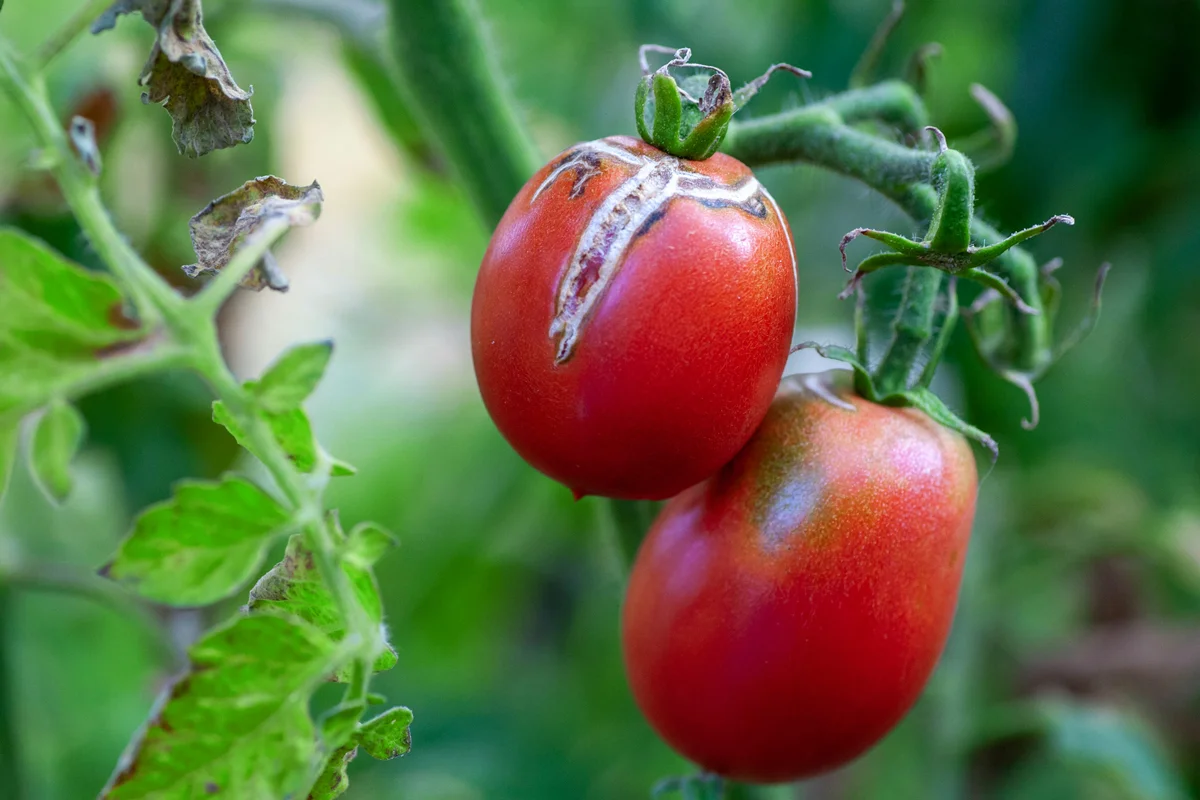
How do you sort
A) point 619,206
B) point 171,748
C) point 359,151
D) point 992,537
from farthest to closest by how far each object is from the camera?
point 359,151, point 992,537, point 619,206, point 171,748

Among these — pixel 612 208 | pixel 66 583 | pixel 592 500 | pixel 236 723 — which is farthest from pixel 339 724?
pixel 592 500

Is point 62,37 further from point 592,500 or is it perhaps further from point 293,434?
point 592,500

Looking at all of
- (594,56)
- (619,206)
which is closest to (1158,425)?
(594,56)

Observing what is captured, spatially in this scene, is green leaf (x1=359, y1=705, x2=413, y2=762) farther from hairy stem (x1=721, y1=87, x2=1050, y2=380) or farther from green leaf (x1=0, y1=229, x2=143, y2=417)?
hairy stem (x1=721, y1=87, x2=1050, y2=380)

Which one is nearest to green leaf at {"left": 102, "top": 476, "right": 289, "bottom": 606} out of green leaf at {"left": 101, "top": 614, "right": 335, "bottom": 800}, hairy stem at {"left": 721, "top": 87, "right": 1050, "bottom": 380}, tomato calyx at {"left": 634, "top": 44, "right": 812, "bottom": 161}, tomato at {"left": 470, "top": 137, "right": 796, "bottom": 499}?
green leaf at {"left": 101, "top": 614, "right": 335, "bottom": 800}

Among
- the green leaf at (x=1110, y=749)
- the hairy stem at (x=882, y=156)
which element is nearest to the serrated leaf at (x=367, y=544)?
the hairy stem at (x=882, y=156)

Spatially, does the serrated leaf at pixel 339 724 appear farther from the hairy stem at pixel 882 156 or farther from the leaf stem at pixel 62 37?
the hairy stem at pixel 882 156

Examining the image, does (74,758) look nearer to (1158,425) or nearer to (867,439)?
(867,439)
